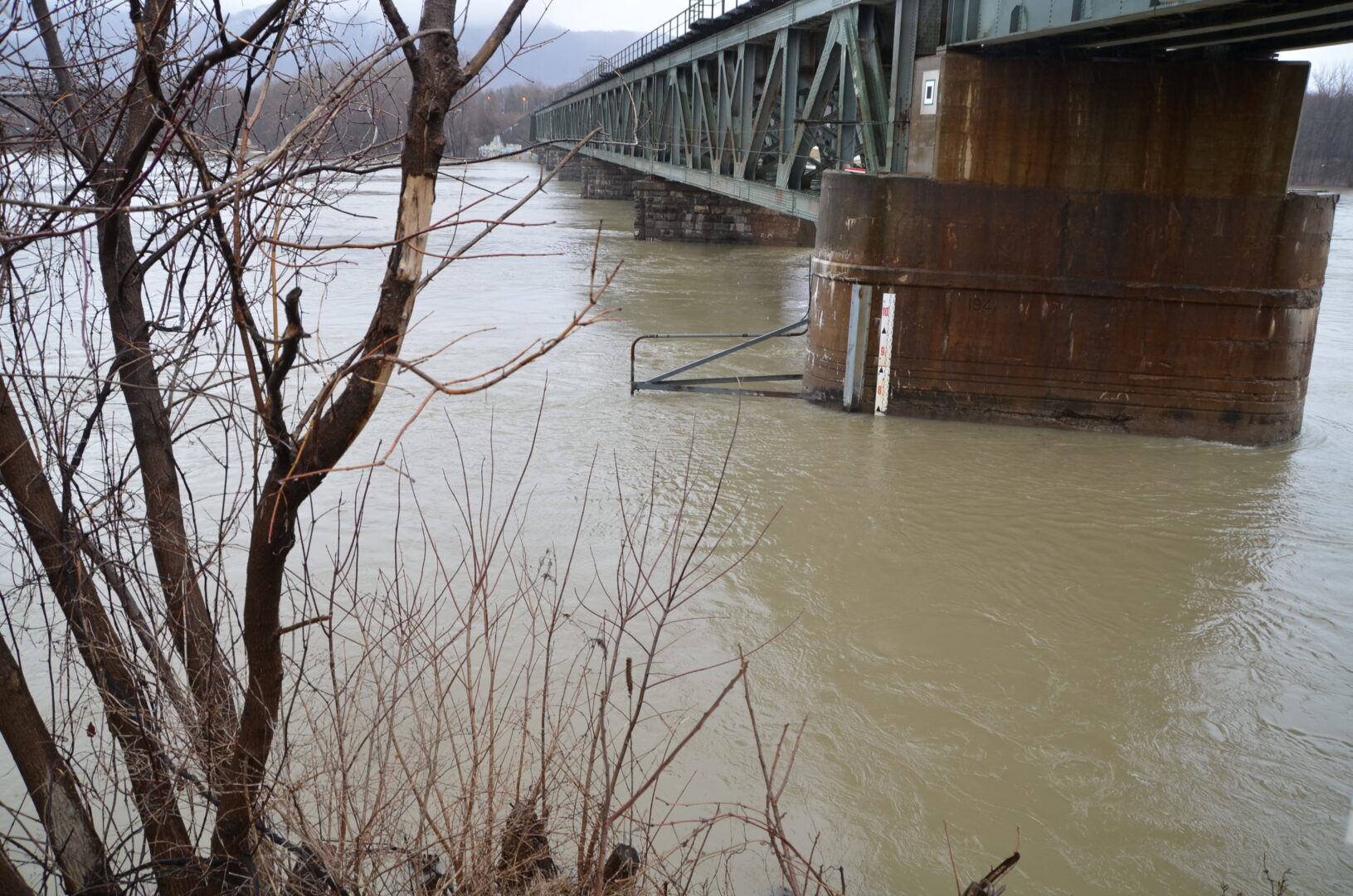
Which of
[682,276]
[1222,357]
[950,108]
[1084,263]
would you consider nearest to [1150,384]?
[1222,357]

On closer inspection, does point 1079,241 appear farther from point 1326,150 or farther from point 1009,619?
point 1326,150

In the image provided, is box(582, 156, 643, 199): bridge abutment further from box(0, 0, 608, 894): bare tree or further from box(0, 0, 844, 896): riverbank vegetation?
box(0, 0, 608, 894): bare tree

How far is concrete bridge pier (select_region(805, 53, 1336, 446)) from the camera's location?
1248 centimetres

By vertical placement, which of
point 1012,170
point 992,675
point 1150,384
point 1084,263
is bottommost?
point 992,675

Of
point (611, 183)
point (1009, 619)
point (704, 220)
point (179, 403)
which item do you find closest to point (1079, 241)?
point (1009, 619)

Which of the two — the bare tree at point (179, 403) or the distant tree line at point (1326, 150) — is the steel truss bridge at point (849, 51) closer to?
the bare tree at point (179, 403)

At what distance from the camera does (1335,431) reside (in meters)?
14.0

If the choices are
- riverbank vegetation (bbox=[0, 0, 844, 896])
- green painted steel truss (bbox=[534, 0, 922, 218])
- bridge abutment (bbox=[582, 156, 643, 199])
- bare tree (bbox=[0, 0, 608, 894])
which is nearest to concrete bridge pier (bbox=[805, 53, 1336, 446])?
green painted steel truss (bbox=[534, 0, 922, 218])

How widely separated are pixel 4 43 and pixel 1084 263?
11.6 m

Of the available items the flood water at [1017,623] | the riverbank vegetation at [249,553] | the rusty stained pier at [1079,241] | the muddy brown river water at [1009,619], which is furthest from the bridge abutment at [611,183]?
the riverbank vegetation at [249,553]

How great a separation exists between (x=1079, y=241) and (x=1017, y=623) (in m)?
6.41

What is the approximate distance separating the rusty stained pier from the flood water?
59 cm

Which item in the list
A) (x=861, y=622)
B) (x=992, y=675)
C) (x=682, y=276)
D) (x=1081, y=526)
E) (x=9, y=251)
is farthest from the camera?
(x=682, y=276)

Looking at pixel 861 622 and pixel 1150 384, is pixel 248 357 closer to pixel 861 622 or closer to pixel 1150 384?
pixel 861 622
